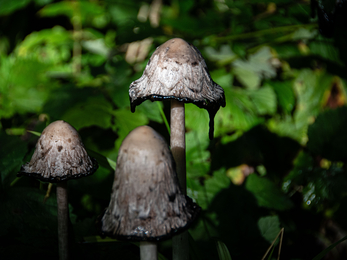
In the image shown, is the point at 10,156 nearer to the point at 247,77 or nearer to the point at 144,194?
the point at 144,194

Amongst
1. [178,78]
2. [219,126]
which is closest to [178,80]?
[178,78]

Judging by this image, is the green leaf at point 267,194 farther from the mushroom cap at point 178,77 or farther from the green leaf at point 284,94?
the mushroom cap at point 178,77

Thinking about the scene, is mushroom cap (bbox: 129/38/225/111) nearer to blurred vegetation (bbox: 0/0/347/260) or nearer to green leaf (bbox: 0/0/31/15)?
blurred vegetation (bbox: 0/0/347/260)

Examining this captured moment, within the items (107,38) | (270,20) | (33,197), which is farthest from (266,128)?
(107,38)

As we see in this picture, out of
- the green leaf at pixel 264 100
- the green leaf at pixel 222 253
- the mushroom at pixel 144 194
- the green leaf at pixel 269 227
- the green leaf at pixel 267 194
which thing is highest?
the mushroom at pixel 144 194

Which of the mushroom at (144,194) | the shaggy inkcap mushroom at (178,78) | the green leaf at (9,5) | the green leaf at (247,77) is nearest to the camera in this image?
the mushroom at (144,194)

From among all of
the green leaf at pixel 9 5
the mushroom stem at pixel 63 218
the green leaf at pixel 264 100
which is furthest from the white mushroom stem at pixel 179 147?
the green leaf at pixel 9 5

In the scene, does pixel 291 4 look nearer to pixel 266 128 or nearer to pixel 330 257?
pixel 266 128

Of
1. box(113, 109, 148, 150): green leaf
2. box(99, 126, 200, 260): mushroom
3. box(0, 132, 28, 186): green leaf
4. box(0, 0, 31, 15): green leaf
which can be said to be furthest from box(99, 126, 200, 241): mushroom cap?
box(0, 0, 31, 15): green leaf
